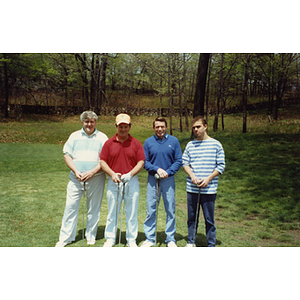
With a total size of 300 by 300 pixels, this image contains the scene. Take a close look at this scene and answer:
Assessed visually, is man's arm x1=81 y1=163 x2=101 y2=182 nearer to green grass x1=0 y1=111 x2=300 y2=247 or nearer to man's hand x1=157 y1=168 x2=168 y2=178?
man's hand x1=157 y1=168 x2=168 y2=178

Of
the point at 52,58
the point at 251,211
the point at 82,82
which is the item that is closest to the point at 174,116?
the point at 82,82

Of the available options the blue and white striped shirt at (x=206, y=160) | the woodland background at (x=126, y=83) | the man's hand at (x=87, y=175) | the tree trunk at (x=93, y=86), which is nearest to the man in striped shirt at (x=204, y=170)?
the blue and white striped shirt at (x=206, y=160)

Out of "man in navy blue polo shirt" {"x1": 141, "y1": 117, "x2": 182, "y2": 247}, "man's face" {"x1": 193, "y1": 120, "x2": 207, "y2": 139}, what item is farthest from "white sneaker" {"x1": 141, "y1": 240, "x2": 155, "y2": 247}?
"man's face" {"x1": 193, "y1": 120, "x2": 207, "y2": 139}

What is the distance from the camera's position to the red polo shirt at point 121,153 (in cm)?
262

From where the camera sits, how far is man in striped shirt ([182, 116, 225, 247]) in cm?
261

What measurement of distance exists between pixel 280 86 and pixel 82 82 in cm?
552

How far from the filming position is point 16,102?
25.1ft

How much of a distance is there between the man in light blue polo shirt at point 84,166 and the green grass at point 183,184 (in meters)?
0.31

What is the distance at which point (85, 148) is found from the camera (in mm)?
2783

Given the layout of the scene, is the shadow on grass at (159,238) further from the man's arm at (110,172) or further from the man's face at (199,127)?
the man's face at (199,127)

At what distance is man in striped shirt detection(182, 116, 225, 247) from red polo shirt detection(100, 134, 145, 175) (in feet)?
1.57

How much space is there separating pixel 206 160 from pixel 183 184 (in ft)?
12.5

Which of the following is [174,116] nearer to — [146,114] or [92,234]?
[146,114]

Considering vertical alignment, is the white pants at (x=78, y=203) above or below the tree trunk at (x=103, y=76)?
below
